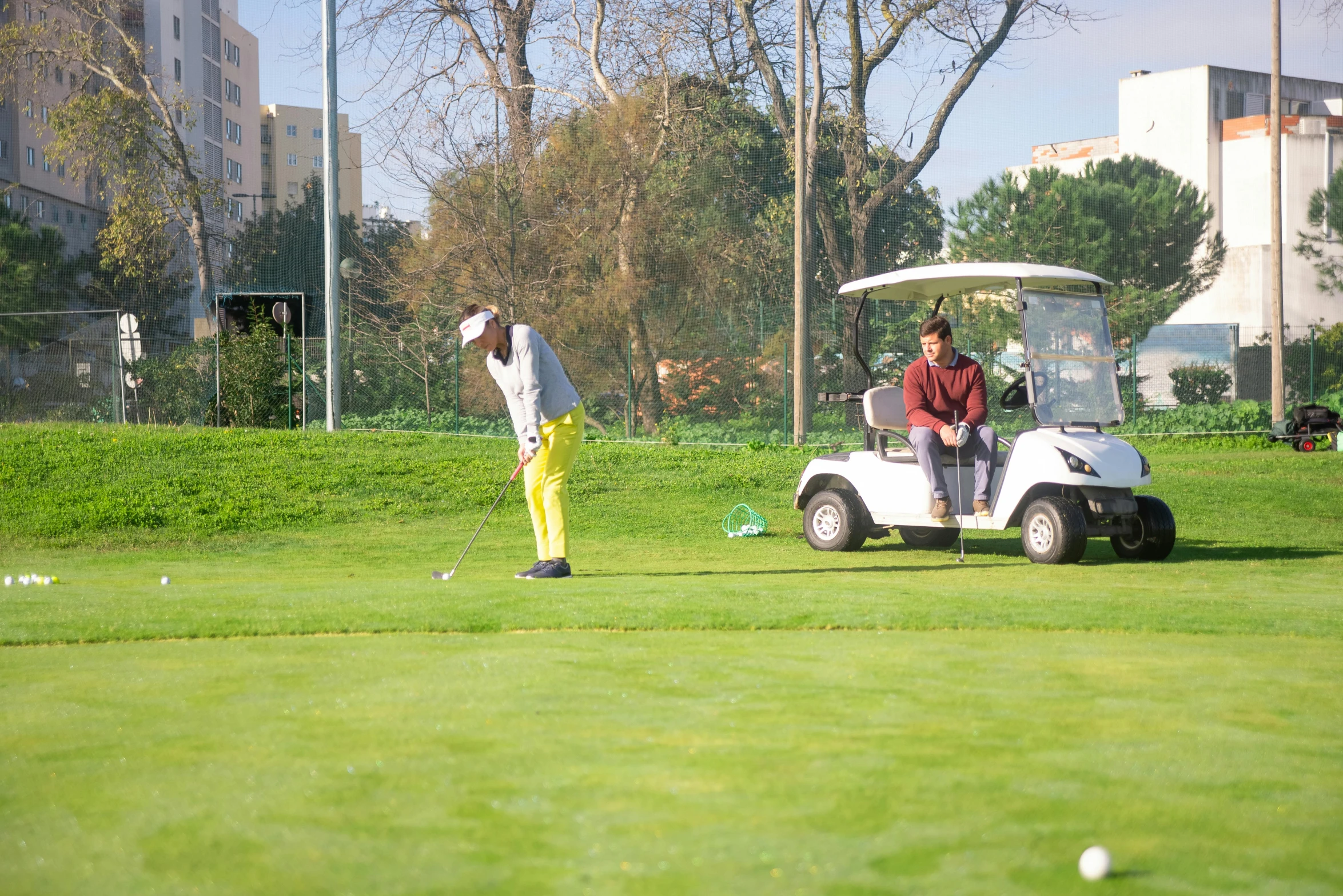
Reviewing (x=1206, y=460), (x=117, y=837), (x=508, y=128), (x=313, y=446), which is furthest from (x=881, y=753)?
(x=508, y=128)

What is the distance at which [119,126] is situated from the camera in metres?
31.2

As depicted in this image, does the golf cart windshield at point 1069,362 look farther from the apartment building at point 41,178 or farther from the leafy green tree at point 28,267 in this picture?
the apartment building at point 41,178

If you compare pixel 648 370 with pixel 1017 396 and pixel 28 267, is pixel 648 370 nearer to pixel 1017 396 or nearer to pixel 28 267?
pixel 1017 396

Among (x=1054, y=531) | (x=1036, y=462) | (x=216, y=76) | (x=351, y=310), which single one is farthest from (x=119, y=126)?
(x=216, y=76)

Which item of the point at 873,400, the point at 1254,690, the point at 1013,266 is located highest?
the point at 1013,266

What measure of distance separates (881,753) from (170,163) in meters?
31.8

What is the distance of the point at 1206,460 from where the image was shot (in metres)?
20.6

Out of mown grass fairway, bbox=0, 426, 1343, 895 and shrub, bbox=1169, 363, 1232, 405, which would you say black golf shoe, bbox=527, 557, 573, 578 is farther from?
shrub, bbox=1169, 363, 1232, 405

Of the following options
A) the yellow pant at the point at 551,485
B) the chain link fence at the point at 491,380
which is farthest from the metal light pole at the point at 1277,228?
the yellow pant at the point at 551,485

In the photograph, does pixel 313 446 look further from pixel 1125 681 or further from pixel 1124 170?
pixel 1124 170

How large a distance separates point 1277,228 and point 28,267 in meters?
34.6

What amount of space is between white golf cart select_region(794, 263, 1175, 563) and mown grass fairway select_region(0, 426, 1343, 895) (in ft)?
2.20

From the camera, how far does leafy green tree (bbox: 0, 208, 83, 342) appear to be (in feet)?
134

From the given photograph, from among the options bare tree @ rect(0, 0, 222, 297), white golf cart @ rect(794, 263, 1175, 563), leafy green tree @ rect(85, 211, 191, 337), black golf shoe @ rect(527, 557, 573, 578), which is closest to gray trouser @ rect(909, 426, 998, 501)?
white golf cart @ rect(794, 263, 1175, 563)
